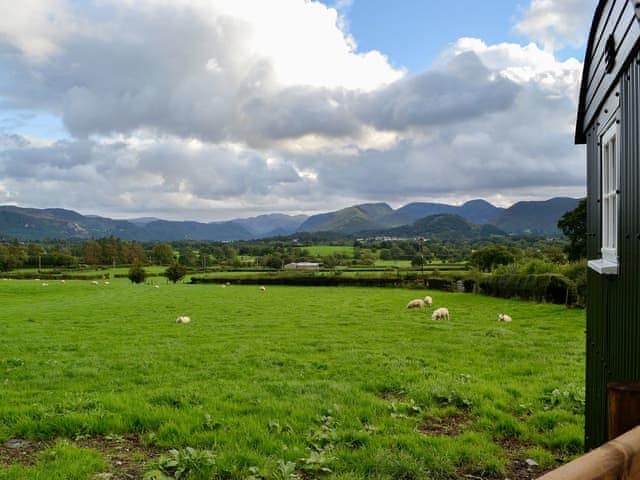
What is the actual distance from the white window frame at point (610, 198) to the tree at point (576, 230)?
3984cm

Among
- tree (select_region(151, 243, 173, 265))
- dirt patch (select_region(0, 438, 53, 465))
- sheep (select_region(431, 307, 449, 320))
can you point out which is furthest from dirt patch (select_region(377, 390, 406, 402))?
tree (select_region(151, 243, 173, 265))

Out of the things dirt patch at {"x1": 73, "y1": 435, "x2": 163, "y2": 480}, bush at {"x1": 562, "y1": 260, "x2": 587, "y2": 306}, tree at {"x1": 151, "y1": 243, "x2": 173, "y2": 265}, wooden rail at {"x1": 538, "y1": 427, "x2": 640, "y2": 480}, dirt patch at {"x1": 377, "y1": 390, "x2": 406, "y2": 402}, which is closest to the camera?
wooden rail at {"x1": 538, "y1": 427, "x2": 640, "y2": 480}

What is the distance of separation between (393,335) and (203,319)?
944cm

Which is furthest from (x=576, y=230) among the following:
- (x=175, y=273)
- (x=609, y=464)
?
(x=175, y=273)

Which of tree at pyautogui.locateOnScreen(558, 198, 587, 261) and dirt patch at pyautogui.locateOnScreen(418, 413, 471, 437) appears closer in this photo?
dirt patch at pyautogui.locateOnScreen(418, 413, 471, 437)

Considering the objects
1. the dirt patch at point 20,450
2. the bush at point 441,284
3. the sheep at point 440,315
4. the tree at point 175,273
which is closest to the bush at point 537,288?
the sheep at point 440,315

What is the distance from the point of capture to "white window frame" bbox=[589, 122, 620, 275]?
4.45m

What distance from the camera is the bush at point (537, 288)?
25.7 metres

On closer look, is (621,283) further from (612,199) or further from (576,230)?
(576,230)

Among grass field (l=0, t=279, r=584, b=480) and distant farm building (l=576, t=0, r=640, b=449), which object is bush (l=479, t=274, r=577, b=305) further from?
distant farm building (l=576, t=0, r=640, b=449)

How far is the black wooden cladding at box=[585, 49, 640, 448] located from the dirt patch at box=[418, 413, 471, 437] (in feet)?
5.39

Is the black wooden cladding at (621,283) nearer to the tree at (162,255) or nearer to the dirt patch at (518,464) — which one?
the dirt patch at (518,464)

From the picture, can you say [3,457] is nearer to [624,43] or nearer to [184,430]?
[184,430]

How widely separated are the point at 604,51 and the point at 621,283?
243 centimetres
